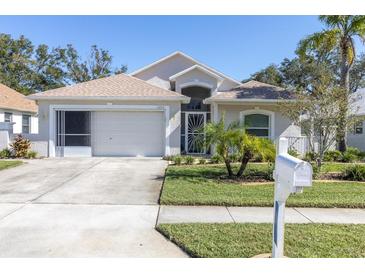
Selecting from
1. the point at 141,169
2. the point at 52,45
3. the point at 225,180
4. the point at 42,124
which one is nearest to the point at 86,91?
the point at 42,124

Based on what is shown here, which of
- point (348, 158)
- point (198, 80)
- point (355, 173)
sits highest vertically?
point (198, 80)

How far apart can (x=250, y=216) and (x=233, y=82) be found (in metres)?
13.8

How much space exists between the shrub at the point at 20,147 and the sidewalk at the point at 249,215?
11155 mm

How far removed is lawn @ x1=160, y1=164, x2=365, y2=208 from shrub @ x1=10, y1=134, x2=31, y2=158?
28.8ft

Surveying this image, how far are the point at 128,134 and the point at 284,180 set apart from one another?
44.0ft

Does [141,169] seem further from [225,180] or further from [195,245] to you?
[195,245]

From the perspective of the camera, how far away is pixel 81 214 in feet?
20.2

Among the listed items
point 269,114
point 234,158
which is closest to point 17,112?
point 234,158

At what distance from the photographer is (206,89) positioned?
60.5 feet

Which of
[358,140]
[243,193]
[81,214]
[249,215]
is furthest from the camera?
[358,140]

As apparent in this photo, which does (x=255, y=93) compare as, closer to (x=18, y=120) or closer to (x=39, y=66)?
(x=18, y=120)

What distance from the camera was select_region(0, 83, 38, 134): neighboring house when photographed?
2041 cm

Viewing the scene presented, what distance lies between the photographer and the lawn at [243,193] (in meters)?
7.07

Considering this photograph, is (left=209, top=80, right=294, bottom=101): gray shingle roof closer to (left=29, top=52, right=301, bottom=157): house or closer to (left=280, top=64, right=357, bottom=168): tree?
(left=29, top=52, right=301, bottom=157): house
